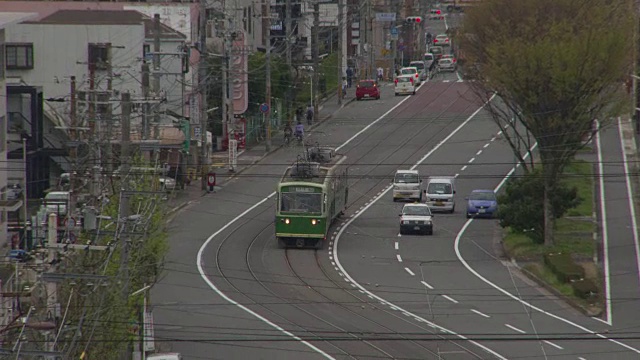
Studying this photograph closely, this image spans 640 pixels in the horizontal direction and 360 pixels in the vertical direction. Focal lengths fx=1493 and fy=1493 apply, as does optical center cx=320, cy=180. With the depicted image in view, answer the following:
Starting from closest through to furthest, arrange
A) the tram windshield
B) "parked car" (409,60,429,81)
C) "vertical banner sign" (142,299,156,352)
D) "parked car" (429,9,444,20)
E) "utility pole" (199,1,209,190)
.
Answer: "vertical banner sign" (142,299,156,352)
the tram windshield
"utility pole" (199,1,209,190)
"parked car" (409,60,429,81)
"parked car" (429,9,444,20)

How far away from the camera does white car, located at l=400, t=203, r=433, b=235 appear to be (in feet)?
179

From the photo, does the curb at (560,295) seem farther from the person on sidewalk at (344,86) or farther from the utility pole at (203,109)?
the person on sidewalk at (344,86)

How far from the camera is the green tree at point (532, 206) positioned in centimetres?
5234

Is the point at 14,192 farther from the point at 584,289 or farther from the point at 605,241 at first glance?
the point at 605,241

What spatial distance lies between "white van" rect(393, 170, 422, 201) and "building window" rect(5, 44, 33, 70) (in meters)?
16.6

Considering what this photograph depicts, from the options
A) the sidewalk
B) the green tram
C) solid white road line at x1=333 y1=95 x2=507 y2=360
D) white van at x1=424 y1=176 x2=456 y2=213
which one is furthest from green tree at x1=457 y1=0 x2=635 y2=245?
the sidewalk

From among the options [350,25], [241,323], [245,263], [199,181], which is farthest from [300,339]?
[350,25]

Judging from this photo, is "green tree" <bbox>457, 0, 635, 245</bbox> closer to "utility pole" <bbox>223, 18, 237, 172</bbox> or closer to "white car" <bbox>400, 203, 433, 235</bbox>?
"white car" <bbox>400, 203, 433, 235</bbox>

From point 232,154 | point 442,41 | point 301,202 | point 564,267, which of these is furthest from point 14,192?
point 442,41

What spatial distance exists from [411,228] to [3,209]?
16.8 meters

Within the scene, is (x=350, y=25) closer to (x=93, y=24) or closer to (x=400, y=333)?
(x=93, y=24)

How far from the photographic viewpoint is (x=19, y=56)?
6378 centimetres

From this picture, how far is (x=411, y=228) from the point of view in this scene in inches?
2151

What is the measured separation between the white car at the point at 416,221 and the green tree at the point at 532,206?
2.88 meters
